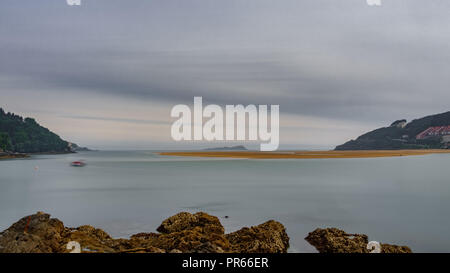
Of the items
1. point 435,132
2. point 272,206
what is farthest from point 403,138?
point 272,206

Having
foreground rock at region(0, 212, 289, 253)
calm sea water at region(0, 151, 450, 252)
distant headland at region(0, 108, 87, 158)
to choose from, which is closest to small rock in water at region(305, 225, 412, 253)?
calm sea water at region(0, 151, 450, 252)

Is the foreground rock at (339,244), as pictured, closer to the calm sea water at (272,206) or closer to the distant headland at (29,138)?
the calm sea water at (272,206)

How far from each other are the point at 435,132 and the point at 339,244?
116524 millimetres

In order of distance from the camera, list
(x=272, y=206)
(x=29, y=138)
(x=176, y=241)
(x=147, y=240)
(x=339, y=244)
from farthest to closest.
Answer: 1. (x=29, y=138)
2. (x=272, y=206)
3. (x=147, y=240)
4. (x=339, y=244)
5. (x=176, y=241)

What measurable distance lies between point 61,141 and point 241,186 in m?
103

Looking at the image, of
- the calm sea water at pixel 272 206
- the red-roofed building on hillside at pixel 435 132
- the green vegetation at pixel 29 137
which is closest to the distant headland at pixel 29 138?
the green vegetation at pixel 29 137

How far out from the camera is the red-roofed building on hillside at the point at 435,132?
9657cm

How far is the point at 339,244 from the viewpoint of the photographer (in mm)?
5277

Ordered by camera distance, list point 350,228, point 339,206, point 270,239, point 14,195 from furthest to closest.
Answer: point 14,195 < point 339,206 < point 350,228 < point 270,239

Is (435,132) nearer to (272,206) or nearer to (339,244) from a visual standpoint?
(272,206)

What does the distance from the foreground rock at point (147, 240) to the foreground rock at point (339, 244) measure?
62 cm

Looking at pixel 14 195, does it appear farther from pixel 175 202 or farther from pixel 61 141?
pixel 61 141
